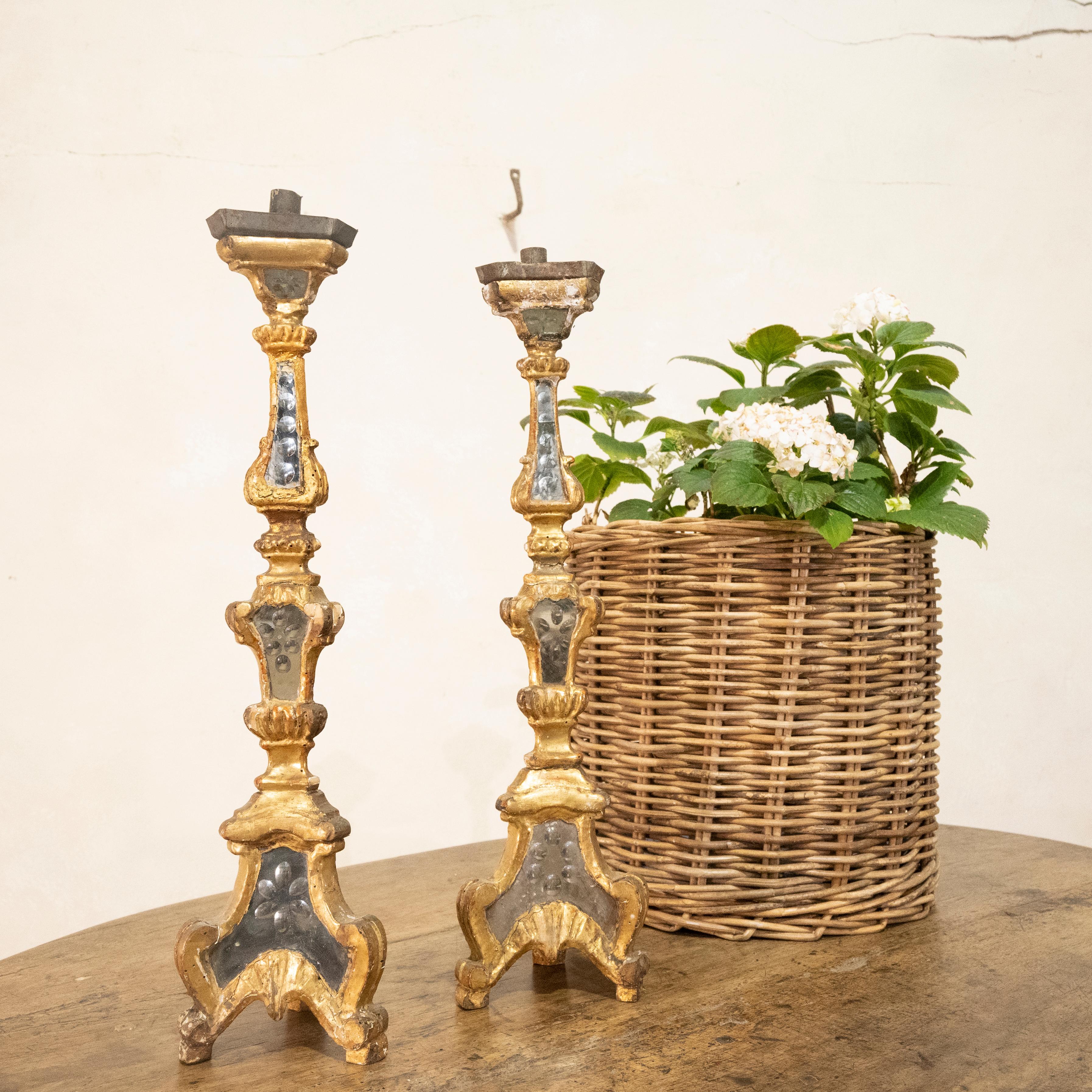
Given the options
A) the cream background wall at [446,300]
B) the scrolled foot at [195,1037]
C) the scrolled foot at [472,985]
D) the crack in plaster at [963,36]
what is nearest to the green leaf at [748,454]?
the scrolled foot at [472,985]

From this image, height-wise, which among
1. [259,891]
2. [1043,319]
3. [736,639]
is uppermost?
[1043,319]

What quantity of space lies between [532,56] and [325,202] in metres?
0.43

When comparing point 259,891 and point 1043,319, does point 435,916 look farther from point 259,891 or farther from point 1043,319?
point 1043,319

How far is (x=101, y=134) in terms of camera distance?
5.23ft

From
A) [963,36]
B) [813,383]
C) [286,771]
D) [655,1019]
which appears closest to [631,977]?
[655,1019]

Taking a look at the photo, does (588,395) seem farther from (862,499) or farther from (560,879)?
(560,879)

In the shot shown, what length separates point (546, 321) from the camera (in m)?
0.72

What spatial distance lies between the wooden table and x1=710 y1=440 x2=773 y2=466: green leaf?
359 mm

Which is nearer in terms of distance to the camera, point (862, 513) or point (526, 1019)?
point (526, 1019)

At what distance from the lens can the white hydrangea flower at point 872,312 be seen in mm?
910

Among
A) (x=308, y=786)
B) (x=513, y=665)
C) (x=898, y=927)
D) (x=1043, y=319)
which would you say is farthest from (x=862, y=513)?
(x=1043, y=319)

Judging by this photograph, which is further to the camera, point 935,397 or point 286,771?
point 935,397

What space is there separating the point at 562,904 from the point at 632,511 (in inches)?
13.4

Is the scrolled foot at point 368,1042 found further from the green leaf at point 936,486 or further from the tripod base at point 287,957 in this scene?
the green leaf at point 936,486
